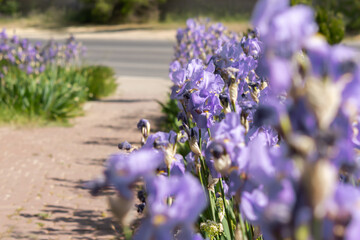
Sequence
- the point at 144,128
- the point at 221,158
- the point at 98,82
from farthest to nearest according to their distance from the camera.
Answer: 1. the point at 98,82
2. the point at 144,128
3. the point at 221,158

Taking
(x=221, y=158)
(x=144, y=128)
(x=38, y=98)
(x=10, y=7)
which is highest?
(x=221, y=158)

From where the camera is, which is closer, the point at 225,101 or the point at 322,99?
the point at 322,99

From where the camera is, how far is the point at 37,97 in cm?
764

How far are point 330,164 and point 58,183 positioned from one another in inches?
190

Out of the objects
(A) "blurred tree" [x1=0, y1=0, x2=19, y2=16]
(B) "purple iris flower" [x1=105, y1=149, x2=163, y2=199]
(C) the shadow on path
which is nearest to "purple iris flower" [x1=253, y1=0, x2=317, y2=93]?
(B) "purple iris flower" [x1=105, y1=149, x2=163, y2=199]

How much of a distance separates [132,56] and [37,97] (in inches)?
388

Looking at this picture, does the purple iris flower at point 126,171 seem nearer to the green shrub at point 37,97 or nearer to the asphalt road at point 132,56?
the green shrub at point 37,97

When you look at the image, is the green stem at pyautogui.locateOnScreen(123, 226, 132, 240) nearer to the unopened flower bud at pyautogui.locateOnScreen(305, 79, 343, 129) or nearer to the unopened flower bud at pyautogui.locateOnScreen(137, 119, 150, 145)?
the unopened flower bud at pyautogui.locateOnScreen(305, 79, 343, 129)

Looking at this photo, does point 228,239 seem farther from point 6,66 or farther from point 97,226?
point 6,66

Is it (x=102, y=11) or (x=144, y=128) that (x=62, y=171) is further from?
(x=102, y=11)

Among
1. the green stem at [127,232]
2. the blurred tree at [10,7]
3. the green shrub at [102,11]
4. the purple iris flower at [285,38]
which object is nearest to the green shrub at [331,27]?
the green stem at [127,232]

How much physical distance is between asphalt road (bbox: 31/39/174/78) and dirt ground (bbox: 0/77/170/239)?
4494 mm

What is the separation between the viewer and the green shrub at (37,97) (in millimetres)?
7613

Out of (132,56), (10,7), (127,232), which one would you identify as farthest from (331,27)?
(10,7)
